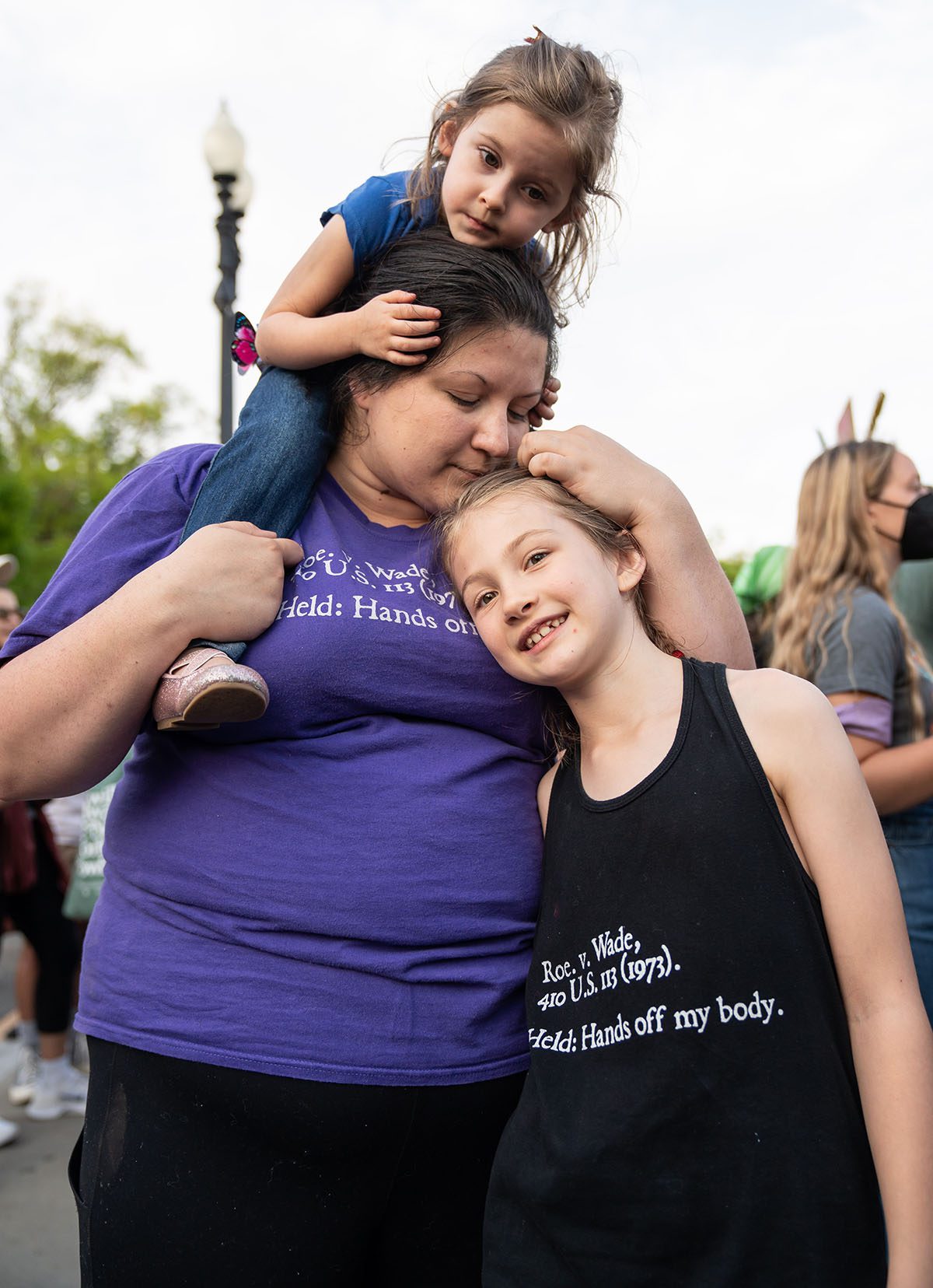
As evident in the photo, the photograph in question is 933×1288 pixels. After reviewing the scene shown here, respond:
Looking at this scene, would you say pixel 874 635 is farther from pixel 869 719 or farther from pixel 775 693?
pixel 775 693

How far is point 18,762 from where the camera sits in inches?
57.9

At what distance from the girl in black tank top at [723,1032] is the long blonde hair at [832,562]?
1581 millimetres

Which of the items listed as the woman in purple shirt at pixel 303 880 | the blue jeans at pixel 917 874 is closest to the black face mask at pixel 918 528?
the blue jeans at pixel 917 874

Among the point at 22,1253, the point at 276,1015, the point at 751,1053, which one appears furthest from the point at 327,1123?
the point at 22,1253

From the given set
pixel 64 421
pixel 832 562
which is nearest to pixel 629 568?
pixel 832 562

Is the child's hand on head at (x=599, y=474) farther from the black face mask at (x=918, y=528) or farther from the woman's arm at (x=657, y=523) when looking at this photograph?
the black face mask at (x=918, y=528)

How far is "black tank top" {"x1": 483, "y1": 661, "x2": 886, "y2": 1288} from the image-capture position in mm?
1294

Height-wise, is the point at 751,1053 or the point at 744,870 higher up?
the point at 744,870

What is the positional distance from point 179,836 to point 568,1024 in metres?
0.59

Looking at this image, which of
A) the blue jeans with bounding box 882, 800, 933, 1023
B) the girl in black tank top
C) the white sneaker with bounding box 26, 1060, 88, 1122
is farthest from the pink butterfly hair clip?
the white sneaker with bounding box 26, 1060, 88, 1122

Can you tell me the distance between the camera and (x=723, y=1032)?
1329 millimetres

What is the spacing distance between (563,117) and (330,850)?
1478 millimetres

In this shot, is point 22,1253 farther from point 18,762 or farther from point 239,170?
point 239,170

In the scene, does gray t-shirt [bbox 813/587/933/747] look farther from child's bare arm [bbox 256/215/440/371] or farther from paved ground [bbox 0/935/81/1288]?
paved ground [bbox 0/935/81/1288]
